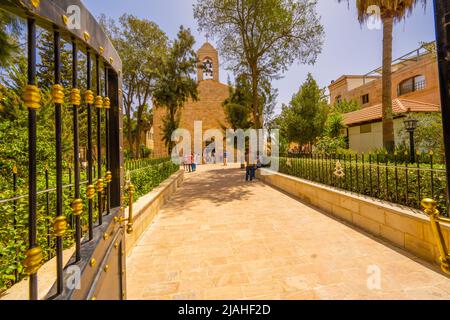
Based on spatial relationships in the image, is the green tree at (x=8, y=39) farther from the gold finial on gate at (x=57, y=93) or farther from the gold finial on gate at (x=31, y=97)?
the gold finial on gate at (x=31, y=97)

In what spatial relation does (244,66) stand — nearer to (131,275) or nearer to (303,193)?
(303,193)

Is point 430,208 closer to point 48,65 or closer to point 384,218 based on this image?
point 384,218

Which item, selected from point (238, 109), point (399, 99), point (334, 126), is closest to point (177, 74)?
point (238, 109)

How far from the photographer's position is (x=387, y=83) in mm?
9633

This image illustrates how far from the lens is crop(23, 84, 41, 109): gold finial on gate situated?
0.94 meters

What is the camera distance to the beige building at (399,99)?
51.5ft

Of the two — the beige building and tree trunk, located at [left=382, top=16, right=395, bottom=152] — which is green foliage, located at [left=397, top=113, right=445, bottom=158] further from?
the beige building

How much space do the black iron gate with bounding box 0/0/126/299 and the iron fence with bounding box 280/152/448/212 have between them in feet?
14.3

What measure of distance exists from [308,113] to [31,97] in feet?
56.5

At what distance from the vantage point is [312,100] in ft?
53.9

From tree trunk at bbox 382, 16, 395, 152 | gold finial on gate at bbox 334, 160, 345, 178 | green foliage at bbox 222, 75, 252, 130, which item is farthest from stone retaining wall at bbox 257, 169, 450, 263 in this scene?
green foliage at bbox 222, 75, 252, 130

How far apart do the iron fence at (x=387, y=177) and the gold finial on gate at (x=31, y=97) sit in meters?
4.65

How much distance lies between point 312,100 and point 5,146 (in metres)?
16.7

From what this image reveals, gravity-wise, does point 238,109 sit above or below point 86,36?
above
